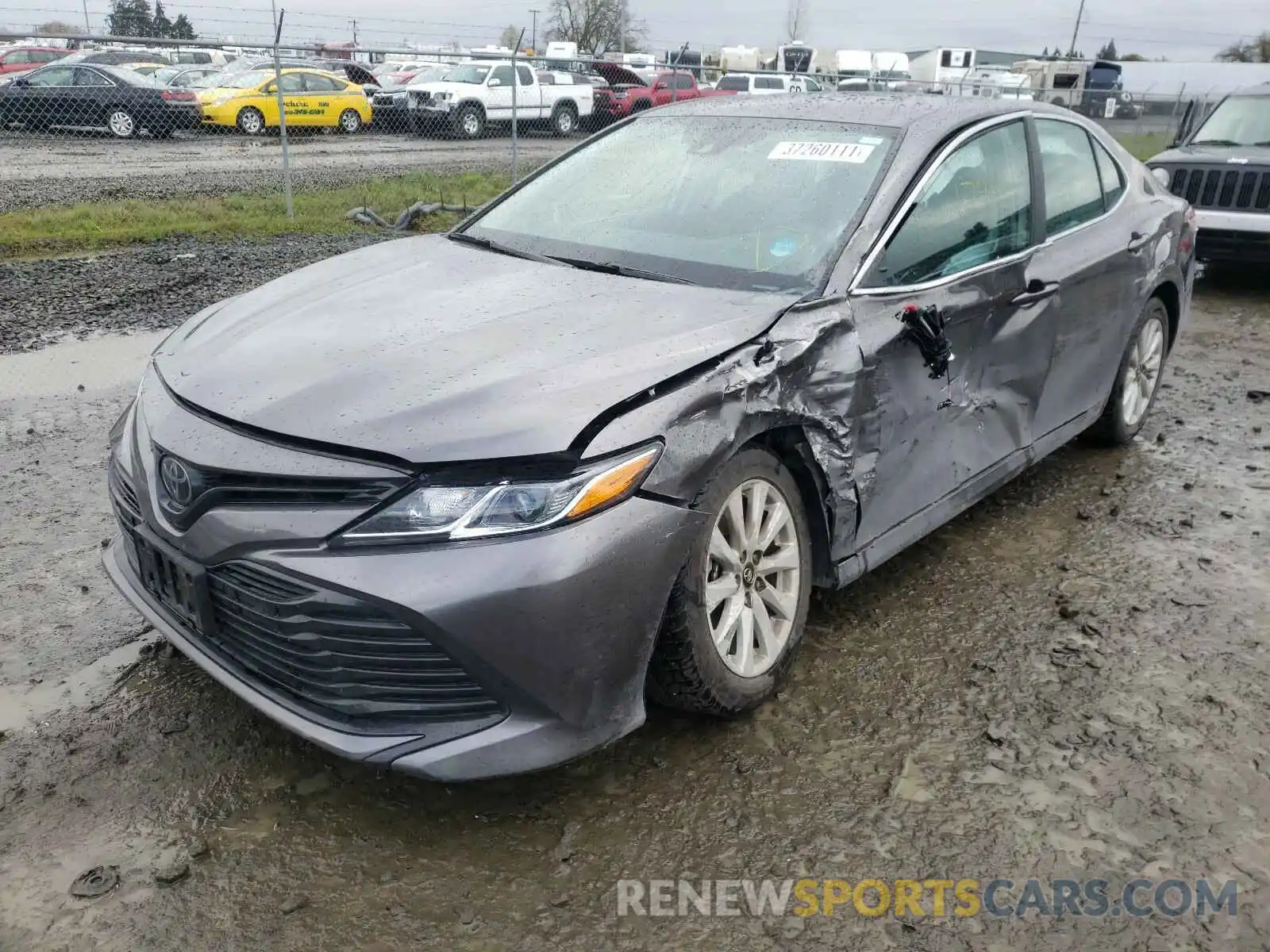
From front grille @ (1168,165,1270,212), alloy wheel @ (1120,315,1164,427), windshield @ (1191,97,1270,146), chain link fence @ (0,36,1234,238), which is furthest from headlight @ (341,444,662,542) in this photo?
windshield @ (1191,97,1270,146)

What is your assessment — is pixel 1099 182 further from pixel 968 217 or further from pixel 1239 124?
pixel 1239 124

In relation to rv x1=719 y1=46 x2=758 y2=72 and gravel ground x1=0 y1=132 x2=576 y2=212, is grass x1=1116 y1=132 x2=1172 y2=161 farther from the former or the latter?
rv x1=719 y1=46 x2=758 y2=72

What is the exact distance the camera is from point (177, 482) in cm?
250

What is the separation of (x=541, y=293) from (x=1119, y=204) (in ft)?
9.77

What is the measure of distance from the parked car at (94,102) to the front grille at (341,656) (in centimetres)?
1152

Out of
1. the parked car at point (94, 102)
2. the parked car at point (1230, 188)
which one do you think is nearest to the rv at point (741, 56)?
the parked car at point (94, 102)

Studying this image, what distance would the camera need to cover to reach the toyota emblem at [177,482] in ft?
8.11

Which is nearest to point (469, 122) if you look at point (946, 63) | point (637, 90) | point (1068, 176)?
A: point (637, 90)

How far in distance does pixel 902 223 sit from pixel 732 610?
4.49 ft

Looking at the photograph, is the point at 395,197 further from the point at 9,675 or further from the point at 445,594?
the point at 445,594

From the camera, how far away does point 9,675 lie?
3104mm

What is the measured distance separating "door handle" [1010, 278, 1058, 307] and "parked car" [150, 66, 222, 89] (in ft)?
67.8

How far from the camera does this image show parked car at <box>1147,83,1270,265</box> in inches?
349

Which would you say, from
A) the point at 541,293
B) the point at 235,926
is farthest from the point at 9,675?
the point at 541,293
